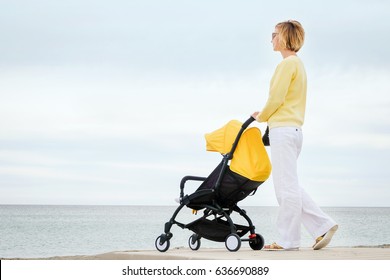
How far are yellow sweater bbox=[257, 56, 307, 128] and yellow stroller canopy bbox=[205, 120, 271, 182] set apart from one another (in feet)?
0.62

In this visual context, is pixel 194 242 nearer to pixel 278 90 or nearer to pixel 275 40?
pixel 278 90

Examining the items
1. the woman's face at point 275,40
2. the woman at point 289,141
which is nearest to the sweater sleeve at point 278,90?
the woman at point 289,141

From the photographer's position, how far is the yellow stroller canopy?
6.09m

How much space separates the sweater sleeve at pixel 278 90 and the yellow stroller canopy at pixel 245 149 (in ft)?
0.65

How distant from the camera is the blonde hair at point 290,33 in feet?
20.4

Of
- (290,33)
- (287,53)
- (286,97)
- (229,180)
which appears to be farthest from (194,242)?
(290,33)

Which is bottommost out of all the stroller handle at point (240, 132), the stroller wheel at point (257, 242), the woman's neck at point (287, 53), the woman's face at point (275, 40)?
the stroller wheel at point (257, 242)

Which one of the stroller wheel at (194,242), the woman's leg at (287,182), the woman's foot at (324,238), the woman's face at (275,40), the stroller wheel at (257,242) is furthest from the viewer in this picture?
the stroller wheel at (194,242)

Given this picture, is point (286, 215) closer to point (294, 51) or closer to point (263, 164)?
point (263, 164)

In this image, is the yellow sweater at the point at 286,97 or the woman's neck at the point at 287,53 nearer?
the yellow sweater at the point at 286,97

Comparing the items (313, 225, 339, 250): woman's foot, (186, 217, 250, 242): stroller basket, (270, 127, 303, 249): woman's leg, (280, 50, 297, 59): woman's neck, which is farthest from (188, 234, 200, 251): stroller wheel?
(280, 50, 297, 59): woman's neck

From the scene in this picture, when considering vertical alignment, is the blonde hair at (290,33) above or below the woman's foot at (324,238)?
above

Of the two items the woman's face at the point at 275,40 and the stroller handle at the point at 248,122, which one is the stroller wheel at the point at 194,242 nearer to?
the stroller handle at the point at 248,122

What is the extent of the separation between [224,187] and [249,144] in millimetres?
416
